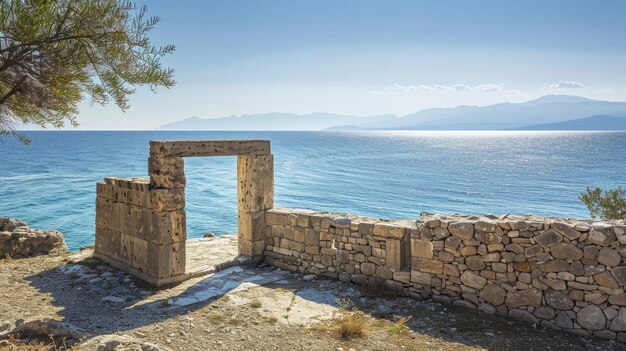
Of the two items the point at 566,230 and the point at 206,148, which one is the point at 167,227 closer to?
the point at 206,148

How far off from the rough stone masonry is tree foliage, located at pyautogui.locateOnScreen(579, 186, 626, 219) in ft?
29.8

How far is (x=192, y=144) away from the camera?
1021cm

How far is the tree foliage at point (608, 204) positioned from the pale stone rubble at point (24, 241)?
56.1 feet

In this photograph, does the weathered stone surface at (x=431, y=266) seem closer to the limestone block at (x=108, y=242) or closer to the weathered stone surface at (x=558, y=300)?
the weathered stone surface at (x=558, y=300)

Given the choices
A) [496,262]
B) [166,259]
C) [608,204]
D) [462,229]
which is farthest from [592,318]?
[608,204]

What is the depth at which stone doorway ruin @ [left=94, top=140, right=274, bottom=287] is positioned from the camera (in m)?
9.75

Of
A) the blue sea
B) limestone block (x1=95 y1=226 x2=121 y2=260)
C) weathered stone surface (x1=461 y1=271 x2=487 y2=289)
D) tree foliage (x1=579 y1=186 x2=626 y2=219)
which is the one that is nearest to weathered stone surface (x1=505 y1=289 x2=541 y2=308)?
weathered stone surface (x1=461 y1=271 x2=487 y2=289)

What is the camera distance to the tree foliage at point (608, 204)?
1502 cm

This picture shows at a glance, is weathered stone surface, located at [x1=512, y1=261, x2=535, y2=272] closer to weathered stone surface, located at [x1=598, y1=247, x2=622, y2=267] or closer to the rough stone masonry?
the rough stone masonry

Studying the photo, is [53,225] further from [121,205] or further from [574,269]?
[574,269]

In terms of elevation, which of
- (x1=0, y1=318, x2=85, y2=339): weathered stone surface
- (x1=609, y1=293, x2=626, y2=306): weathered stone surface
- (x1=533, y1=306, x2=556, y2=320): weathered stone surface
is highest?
(x1=609, y1=293, x2=626, y2=306): weathered stone surface

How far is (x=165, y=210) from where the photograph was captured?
9766mm

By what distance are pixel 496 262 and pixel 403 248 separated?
6.31ft

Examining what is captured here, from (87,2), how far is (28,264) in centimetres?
771
